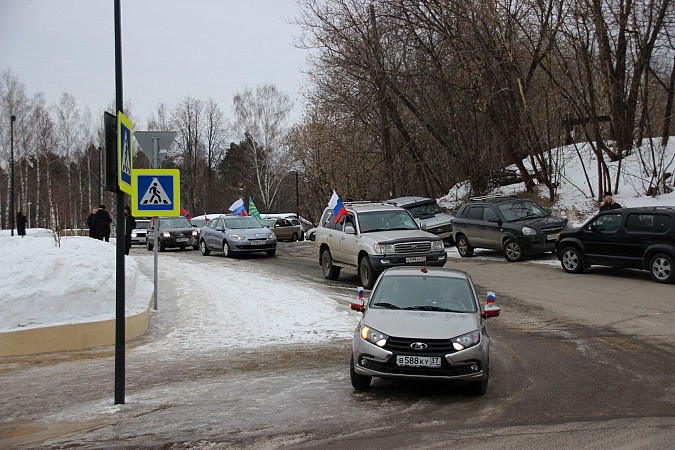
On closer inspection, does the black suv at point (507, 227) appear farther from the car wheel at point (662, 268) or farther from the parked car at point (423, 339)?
the parked car at point (423, 339)

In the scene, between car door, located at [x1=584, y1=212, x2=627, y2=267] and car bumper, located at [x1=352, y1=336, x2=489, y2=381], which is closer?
car bumper, located at [x1=352, y1=336, x2=489, y2=381]

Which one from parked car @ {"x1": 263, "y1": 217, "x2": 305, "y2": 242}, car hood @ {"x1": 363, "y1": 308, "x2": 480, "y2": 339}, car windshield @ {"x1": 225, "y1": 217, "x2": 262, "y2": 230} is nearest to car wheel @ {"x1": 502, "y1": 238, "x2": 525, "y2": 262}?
car windshield @ {"x1": 225, "y1": 217, "x2": 262, "y2": 230}

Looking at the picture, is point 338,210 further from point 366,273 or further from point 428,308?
point 428,308

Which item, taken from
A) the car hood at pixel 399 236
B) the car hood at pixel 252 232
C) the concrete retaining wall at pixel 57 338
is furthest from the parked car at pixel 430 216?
the concrete retaining wall at pixel 57 338

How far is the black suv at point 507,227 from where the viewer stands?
1978cm

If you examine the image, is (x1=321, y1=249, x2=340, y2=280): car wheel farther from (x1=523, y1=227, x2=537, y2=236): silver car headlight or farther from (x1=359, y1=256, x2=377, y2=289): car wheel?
(x1=523, y1=227, x2=537, y2=236): silver car headlight

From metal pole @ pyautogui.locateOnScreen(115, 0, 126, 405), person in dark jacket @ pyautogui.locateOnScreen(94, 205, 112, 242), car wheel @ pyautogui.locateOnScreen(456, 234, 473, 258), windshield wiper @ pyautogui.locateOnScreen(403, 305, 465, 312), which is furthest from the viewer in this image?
person in dark jacket @ pyautogui.locateOnScreen(94, 205, 112, 242)

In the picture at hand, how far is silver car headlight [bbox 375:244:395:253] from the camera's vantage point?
15.8 m

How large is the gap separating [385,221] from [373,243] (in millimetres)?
1534

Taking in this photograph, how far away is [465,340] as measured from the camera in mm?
7238

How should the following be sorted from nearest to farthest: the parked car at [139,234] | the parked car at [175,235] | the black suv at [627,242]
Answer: the black suv at [627,242], the parked car at [175,235], the parked car at [139,234]

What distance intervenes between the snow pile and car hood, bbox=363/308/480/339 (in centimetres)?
526

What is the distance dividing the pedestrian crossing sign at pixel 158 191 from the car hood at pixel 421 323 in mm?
5802

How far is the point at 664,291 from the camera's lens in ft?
46.2
